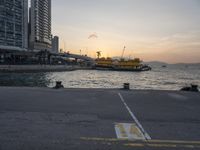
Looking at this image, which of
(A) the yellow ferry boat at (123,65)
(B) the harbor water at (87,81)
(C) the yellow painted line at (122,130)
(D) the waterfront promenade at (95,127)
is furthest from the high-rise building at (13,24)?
(C) the yellow painted line at (122,130)

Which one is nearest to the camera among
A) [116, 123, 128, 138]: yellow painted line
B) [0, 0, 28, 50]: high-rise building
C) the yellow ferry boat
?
[116, 123, 128, 138]: yellow painted line

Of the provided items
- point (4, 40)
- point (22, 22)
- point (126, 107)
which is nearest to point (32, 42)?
point (22, 22)

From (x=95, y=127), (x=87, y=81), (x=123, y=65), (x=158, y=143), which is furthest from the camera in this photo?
(x=123, y=65)

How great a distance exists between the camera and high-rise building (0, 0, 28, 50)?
144 meters

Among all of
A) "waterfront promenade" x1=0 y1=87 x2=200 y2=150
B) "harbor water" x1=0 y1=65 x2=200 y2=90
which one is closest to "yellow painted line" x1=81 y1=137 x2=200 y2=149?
"waterfront promenade" x1=0 y1=87 x2=200 y2=150

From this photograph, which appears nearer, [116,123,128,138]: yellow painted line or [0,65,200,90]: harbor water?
[116,123,128,138]: yellow painted line

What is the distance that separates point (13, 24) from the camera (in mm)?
155250

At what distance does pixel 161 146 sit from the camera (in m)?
5.45

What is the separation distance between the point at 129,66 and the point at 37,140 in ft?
465

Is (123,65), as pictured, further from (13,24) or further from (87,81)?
(87,81)

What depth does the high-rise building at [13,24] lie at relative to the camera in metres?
144

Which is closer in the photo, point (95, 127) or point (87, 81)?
point (95, 127)

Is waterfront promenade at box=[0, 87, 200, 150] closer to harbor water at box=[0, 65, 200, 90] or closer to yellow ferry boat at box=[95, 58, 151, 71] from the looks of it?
harbor water at box=[0, 65, 200, 90]

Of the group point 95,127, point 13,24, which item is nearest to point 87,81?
point 95,127
